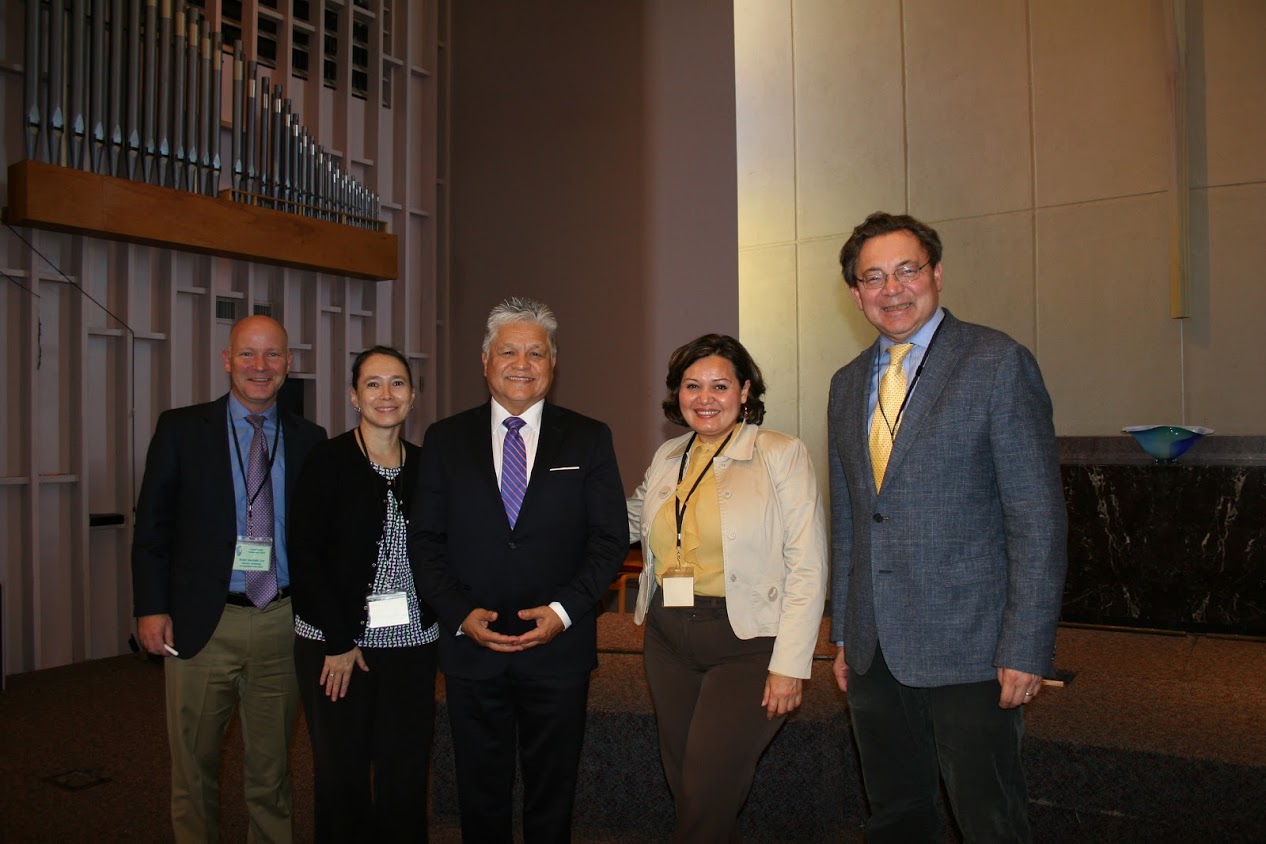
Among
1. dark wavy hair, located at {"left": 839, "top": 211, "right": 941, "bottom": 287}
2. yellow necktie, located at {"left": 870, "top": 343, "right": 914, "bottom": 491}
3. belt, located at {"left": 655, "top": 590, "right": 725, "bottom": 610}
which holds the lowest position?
belt, located at {"left": 655, "top": 590, "right": 725, "bottom": 610}

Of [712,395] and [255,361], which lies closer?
[712,395]

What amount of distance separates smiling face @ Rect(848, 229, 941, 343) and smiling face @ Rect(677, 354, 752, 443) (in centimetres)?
47

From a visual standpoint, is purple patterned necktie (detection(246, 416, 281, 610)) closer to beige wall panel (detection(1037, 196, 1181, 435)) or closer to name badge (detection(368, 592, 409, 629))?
name badge (detection(368, 592, 409, 629))

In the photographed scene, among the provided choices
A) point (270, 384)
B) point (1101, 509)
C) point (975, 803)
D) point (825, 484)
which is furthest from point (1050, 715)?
point (825, 484)

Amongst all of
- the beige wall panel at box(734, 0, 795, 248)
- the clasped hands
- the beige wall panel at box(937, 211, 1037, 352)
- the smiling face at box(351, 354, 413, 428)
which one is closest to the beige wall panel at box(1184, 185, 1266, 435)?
the beige wall panel at box(937, 211, 1037, 352)

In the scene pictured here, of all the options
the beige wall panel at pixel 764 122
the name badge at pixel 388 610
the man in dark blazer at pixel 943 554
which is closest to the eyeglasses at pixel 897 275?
the man in dark blazer at pixel 943 554

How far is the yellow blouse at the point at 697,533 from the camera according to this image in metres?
2.16

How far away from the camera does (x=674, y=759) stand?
2.16 metres

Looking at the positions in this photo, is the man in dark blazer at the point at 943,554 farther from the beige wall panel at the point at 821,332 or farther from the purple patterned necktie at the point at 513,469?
the beige wall panel at the point at 821,332

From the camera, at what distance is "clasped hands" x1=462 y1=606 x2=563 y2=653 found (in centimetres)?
202

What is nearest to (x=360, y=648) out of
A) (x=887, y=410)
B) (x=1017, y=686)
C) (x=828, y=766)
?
(x=887, y=410)

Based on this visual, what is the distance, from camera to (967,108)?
237 inches

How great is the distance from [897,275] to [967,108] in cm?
488

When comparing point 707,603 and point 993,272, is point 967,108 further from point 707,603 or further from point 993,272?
point 707,603
